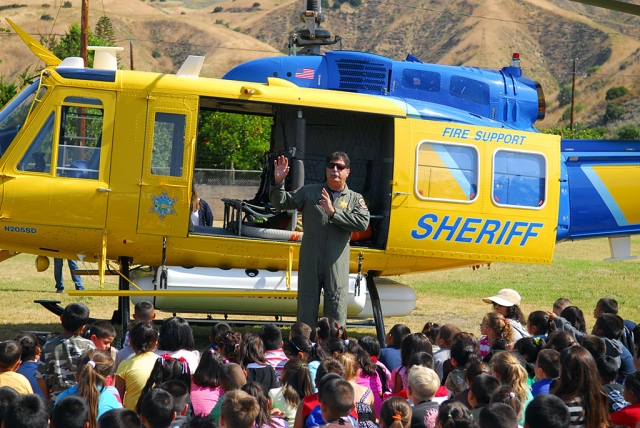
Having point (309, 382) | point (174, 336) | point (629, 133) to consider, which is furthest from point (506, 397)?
point (629, 133)

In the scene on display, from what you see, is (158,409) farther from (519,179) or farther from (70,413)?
(519,179)

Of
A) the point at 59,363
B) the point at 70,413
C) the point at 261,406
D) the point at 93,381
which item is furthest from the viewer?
the point at 59,363

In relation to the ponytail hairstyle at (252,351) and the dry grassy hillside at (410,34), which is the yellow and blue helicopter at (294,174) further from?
the dry grassy hillside at (410,34)

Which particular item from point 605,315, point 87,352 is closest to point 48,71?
point 87,352

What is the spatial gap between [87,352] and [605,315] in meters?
4.54

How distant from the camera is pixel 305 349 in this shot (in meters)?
6.50

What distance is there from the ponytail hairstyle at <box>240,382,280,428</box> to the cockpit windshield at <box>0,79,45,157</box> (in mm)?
5561

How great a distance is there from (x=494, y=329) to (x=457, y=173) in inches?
115

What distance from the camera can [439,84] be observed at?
429 inches

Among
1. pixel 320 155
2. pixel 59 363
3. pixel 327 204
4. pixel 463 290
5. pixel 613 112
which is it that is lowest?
pixel 463 290

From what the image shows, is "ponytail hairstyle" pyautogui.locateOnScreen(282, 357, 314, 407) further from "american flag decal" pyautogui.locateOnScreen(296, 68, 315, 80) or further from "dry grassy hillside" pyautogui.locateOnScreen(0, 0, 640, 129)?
"dry grassy hillside" pyautogui.locateOnScreen(0, 0, 640, 129)

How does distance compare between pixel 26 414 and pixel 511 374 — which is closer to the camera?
pixel 26 414

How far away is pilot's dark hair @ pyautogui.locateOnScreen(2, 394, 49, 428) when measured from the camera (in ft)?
14.1

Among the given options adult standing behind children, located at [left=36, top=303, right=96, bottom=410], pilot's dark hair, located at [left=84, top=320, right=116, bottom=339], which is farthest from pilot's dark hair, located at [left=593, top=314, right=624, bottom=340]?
adult standing behind children, located at [left=36, top=303, right=96, bottom=410]
